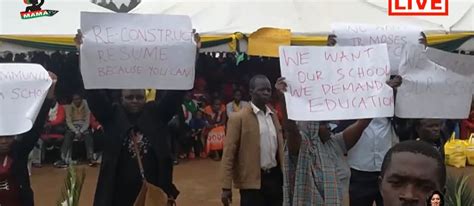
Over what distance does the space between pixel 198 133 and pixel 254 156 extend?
669 cm

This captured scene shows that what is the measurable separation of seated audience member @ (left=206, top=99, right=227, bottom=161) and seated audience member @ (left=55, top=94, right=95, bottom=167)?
1.96m

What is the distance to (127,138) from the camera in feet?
14.0

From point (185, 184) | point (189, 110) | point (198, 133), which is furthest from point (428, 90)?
point (189, 110)

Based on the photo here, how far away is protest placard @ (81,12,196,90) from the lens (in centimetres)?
418

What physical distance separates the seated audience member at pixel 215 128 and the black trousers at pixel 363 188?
6743mm

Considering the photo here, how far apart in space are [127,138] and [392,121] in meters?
1.82

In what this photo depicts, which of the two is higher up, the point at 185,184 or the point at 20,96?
the point at 20,96

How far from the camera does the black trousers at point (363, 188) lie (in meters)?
4.73

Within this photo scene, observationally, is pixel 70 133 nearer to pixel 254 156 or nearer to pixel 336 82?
pixel 254 156

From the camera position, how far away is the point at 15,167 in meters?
4.15

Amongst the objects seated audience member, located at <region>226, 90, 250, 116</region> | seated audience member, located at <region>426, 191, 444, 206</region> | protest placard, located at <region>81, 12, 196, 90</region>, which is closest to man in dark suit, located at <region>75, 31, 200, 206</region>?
protest placard, located at <region>81, 12, 196, 90</region>

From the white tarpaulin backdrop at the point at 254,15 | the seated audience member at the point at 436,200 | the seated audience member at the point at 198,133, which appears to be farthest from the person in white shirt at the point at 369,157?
the seated audience member at the point at 198,133

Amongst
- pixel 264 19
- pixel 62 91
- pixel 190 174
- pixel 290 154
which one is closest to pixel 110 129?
pixel 290 154

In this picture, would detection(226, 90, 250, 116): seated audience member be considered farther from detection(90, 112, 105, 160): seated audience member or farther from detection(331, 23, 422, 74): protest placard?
detection(331, 23, 422, 74): protest placard
